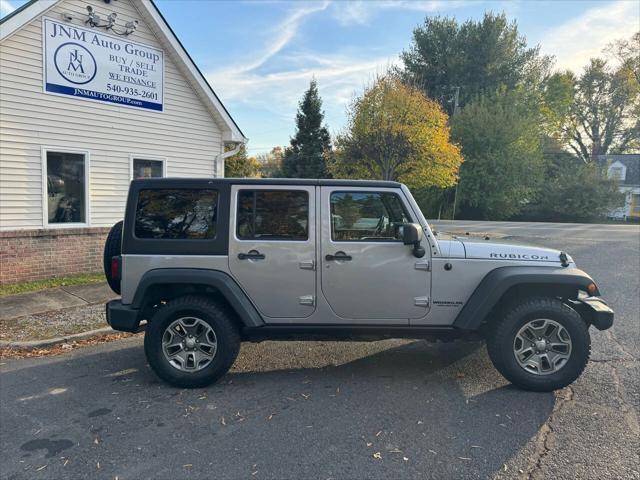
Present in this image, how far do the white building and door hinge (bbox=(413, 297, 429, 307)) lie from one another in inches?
291

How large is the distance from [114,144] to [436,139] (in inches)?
635

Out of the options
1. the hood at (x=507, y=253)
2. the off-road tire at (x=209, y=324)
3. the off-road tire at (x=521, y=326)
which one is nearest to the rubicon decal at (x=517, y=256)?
the hood at (x=507, y=253)

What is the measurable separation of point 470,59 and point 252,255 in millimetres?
41418

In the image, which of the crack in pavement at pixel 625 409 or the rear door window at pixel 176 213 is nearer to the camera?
the crack in pavement at pixel 625 409

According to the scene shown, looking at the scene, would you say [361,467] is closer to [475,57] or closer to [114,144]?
[114,144]

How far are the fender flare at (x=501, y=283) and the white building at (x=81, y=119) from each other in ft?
25.6

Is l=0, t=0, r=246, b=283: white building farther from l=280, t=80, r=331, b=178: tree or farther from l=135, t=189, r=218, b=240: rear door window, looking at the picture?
l=280, t=80, r=331, b=178: tree

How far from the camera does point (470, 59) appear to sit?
131ft

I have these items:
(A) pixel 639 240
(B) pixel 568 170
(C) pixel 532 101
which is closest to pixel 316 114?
(C) pixel 532 101

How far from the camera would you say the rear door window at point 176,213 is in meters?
4.20

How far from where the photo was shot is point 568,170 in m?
37.6

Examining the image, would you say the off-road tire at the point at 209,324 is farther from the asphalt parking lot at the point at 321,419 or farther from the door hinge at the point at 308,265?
the door hinge at the point at 308,265

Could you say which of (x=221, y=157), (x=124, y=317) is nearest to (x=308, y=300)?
(x=124, y=317)

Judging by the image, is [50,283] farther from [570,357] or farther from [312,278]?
[570,357]
